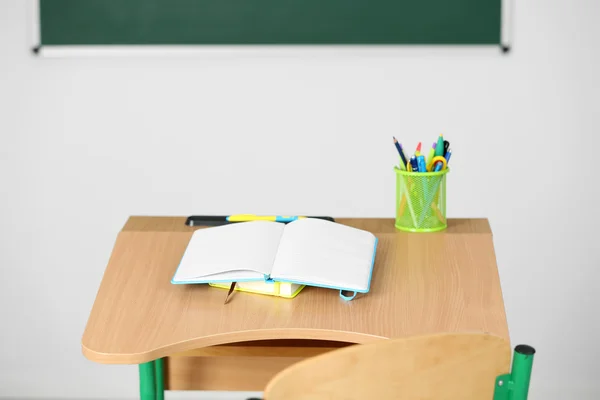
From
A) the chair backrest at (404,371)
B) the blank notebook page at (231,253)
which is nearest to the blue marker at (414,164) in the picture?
the blank notebook page at (231,253)

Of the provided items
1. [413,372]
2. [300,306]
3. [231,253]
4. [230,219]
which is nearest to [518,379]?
[413,372]

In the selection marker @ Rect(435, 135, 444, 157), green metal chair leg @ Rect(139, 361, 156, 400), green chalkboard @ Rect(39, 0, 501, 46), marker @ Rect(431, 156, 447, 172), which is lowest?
green metal chair leg @ Rect(139, 361, 156, 400)

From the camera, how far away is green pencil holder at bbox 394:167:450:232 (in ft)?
5.67

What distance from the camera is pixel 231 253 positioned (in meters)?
1.52

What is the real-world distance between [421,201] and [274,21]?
1.10 m

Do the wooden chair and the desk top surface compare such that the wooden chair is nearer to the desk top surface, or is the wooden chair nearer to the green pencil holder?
the desk top surface

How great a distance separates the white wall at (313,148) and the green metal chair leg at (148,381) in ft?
4.00

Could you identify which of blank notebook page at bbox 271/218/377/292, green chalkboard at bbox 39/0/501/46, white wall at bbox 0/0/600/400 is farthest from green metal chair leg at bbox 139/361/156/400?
green chalkboard at bbox 39/0/501/46

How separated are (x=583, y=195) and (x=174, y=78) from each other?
1390 millimetres

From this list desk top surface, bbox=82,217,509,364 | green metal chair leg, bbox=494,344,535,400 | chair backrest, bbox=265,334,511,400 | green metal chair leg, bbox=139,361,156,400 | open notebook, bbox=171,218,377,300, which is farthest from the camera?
green metal chair leg, bbox=139,361,156,400

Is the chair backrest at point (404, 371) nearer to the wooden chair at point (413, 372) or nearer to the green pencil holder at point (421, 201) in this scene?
the wooden chair at point (413, 372)

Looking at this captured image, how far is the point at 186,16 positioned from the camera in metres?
2.62

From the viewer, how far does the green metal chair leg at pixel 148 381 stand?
5.14 ft

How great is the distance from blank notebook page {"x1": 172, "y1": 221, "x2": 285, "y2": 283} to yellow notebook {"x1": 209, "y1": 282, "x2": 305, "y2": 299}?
0.12 feet
